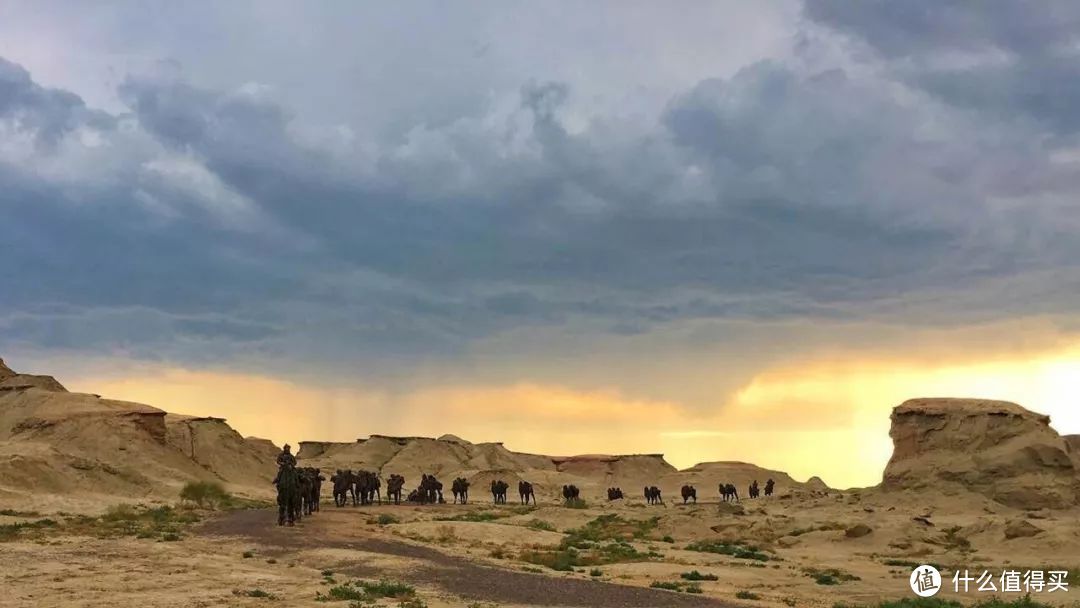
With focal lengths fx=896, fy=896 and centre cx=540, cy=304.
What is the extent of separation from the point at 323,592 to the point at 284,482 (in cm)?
1817

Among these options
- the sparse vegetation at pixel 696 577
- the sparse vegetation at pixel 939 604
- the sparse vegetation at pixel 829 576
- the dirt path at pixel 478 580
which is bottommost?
the sparse vegetation at pixel 829 576

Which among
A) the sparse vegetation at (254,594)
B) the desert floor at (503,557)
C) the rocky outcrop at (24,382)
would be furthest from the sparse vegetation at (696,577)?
the rocky outcrop at (24,382)

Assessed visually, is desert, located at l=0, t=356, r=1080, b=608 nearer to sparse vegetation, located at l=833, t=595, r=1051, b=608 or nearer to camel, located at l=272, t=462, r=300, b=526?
camel, located at l=272, t=462, r=300, b=526

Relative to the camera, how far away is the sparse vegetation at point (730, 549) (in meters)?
33.2

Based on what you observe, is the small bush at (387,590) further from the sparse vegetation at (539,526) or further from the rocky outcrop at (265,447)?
the rocky outcrop at (265,447)

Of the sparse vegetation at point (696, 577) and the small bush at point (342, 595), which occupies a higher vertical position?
the small bush at point (342, 595)

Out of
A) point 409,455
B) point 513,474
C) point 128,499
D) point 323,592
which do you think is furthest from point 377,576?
point 409,455

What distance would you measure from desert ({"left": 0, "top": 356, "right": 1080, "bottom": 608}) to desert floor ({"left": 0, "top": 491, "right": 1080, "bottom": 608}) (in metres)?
0.13

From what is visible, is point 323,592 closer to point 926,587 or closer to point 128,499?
point 926,587

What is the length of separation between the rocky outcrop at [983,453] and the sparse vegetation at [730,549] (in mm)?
25226

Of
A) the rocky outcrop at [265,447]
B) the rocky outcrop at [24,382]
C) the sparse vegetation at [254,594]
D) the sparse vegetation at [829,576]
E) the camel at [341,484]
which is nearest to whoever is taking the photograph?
the sparse vegetation at [254,594]

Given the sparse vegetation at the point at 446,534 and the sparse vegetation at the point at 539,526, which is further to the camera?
the sparse vegetation at the point at 539,526

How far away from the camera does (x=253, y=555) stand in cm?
2681

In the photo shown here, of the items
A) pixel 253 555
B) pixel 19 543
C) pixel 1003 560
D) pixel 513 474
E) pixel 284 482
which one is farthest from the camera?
pixel 513 474
